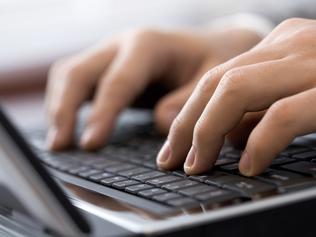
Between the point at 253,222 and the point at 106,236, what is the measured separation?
76mm

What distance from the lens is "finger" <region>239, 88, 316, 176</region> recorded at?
0.41 m

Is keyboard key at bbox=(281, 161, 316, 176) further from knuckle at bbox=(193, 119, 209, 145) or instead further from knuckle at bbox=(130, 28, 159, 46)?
knuckle at bbox=(130, 28, 159, 46)

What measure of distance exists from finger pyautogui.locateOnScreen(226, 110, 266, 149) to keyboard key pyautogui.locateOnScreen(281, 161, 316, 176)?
0.04 meters

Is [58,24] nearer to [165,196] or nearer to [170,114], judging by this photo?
[170,114]

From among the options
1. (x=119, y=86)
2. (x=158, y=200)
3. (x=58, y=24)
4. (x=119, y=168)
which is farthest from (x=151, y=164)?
(x=58, y=24)

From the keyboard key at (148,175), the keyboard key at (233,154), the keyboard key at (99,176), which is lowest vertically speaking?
the keyboard key at (99,176)

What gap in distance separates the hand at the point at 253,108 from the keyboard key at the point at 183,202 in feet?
0.21

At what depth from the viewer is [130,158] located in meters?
0.55

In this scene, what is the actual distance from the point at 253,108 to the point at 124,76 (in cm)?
32

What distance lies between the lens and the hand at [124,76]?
28.0 inches

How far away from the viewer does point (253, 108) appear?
44 centimetres

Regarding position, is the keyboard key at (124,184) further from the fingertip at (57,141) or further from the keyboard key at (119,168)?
the fingertip at (57,141)

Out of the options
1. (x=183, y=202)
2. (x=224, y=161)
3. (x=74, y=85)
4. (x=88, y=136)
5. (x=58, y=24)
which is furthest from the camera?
(x=58, y=24)

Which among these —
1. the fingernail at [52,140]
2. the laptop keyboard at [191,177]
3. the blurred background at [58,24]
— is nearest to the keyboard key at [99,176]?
the laptop keyboard at [191,177]
